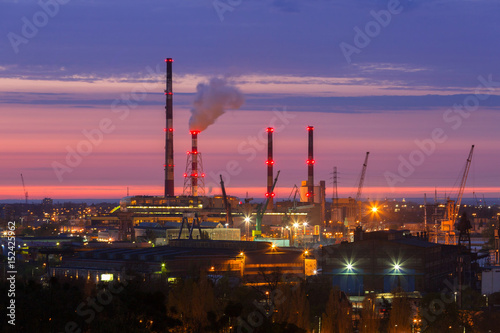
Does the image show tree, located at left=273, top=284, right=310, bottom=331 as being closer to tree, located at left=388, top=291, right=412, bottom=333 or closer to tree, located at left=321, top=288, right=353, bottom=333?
tree, located at left=321, top=288, right=353, bottom=333

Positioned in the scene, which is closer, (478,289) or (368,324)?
(368,324)

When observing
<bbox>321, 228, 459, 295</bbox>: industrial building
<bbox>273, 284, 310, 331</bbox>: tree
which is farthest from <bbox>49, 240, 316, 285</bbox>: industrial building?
<bbox>273, 284, 310, 331</bbox>: tree

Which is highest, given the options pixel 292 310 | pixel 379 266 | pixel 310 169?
pixel 310 169

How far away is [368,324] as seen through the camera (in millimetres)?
30859

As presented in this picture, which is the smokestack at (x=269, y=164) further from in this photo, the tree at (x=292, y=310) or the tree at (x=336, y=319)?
the tree at (x=336, y=319)

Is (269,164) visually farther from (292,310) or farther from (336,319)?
(292,310)

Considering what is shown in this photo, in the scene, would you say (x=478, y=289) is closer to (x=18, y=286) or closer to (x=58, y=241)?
(x=18, y=286)

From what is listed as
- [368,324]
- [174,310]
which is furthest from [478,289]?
[174,310]

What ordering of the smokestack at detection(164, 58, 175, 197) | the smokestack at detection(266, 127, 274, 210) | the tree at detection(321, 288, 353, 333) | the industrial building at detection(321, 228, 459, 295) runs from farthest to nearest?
the smokestack at detection(266, 127, 274, 210) → the smokestack at detection(164, 58, 175, 197) → the industrial building at detection(321, 228, 459, 295) → the tree at detection(321, 288, 353, 333)

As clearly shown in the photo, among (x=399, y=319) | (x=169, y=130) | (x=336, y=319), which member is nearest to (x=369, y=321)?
(x=399, y=319)

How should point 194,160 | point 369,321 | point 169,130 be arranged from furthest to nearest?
1. point 194,160
2. point 169,130
3. point 369,321

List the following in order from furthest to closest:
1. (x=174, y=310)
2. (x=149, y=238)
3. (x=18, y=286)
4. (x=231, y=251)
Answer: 1. (x=149, y=238)
2. (x=231, y=251)
3. (x=18, y=286)
4. (x=174, y=310)

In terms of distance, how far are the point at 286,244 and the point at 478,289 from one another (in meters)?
30.9

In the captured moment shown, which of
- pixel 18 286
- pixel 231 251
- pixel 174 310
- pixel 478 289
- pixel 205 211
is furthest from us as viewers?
pixel 205 211
